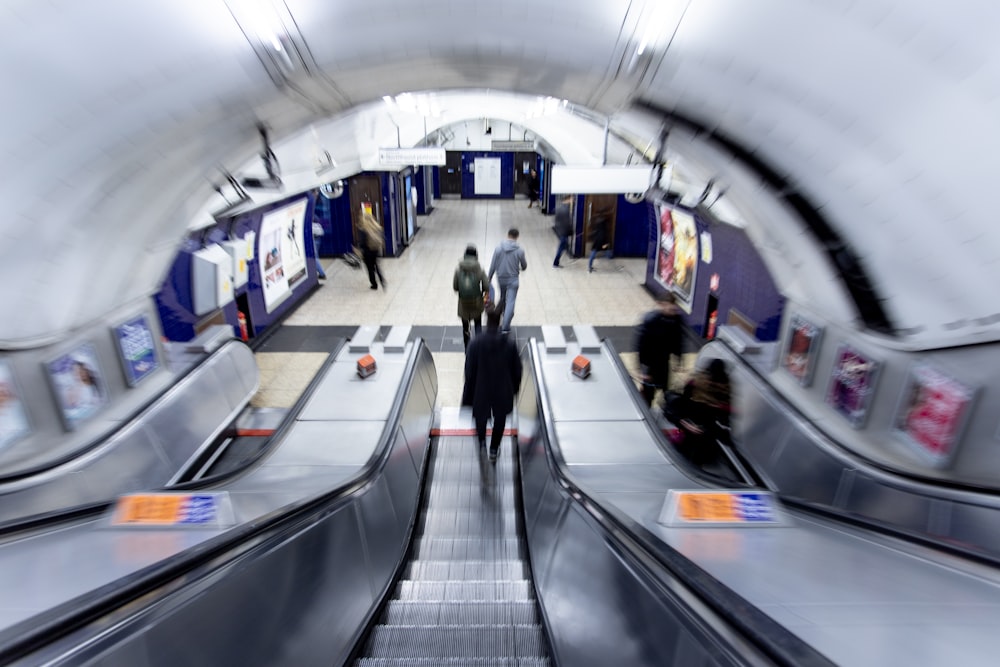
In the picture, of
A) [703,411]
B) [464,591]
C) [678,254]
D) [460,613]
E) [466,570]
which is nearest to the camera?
[460,613]

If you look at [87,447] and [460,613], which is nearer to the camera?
[460,613]

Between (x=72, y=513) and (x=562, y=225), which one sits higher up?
(x=562, y=225)

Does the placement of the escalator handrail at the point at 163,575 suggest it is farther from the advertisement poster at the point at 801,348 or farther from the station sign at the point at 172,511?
the advertisement poster at the point at 801,348

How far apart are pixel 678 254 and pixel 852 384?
583cm

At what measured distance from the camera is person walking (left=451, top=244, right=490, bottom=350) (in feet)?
21.9

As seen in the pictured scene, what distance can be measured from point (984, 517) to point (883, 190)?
5.71 feet

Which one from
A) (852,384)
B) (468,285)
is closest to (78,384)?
(468,285)

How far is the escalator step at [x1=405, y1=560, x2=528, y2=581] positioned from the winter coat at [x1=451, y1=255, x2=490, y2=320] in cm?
369

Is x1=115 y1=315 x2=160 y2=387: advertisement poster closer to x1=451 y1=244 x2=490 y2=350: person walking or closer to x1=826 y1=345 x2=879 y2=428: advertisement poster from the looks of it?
x1=451 y1=244 x2=490 y2=350: person walking

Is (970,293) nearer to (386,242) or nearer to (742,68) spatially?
(742,68)

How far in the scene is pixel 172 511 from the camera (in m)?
2.26

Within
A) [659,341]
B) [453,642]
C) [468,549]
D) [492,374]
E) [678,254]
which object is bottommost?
[468,549]

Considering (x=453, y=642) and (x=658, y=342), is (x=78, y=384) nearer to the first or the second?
(x=453, y=642)

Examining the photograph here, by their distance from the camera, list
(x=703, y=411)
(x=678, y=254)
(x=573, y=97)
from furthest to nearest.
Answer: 1. (x=678, y=254)
2. (x=573, y=97)
3. (x=703, y=411)
